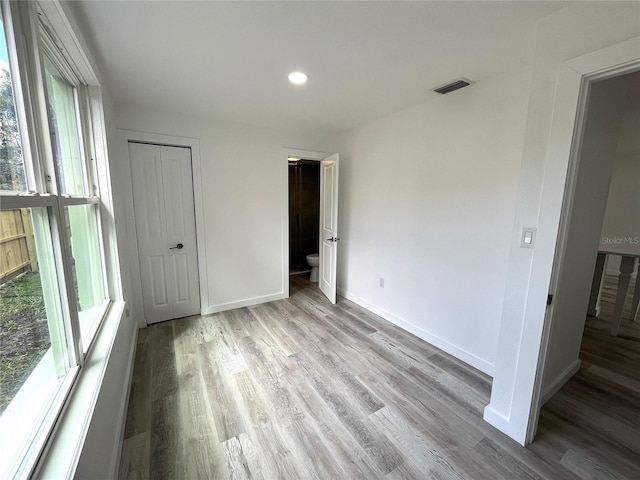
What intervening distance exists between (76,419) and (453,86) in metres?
3.05

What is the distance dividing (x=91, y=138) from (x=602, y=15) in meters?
3.00

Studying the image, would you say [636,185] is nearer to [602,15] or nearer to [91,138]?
[602,15]

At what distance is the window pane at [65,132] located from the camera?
4.44ft

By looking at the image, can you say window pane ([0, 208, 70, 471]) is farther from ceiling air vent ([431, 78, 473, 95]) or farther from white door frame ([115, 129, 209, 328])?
ceiling air vent ([431, 78, 473, 95])

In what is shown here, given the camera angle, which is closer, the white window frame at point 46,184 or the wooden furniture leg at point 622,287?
the white window frame at point 46,184

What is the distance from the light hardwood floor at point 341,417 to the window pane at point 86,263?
28.5 inches

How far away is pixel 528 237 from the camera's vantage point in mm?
1483

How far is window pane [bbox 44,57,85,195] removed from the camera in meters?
1.35

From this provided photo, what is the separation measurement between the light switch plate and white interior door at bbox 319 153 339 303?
2.24 meters

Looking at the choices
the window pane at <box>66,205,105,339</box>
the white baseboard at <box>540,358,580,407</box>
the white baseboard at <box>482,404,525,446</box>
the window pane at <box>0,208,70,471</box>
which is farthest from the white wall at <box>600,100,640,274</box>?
the window pane at <box>66,205,105,339</box>

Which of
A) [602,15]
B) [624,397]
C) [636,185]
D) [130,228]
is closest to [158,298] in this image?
[130,228]

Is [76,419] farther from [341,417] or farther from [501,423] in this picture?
[501,423]

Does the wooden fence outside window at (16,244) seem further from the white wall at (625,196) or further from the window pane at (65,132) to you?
the white wall at (625,196)

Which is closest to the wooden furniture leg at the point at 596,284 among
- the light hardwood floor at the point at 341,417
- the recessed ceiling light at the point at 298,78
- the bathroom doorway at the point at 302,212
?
the light hardwood floor at the point at 341,417
